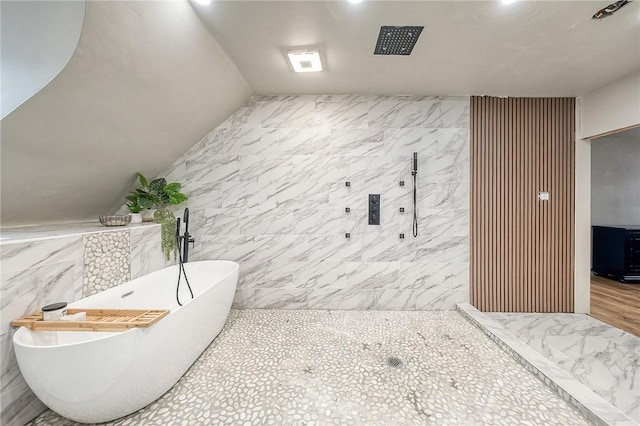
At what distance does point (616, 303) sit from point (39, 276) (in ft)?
18.9

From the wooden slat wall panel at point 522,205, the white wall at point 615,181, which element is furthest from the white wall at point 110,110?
the white wall at point 615,181

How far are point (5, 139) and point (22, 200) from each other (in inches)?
23.2

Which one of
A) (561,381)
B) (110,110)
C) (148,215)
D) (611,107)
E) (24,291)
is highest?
(611,107)

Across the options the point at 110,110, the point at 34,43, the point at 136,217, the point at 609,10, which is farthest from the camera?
the point at 136,217

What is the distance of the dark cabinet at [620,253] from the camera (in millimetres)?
4020

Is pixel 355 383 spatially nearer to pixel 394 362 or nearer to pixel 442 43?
pixel 394 362

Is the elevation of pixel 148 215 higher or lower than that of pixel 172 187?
lower

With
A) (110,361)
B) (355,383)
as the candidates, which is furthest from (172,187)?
(355,383)

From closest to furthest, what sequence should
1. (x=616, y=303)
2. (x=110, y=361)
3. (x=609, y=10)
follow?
(x=110, y=361)
(x=609, y=10)
(x=616, y=303)

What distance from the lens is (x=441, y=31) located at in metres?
1.86

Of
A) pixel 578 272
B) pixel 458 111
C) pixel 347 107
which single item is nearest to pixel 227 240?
pixel 347 107

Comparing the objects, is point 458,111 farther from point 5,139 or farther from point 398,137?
point 5,139

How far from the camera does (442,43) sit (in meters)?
1.99

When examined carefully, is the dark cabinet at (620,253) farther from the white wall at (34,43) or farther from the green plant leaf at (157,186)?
the white wall at (34,43)
